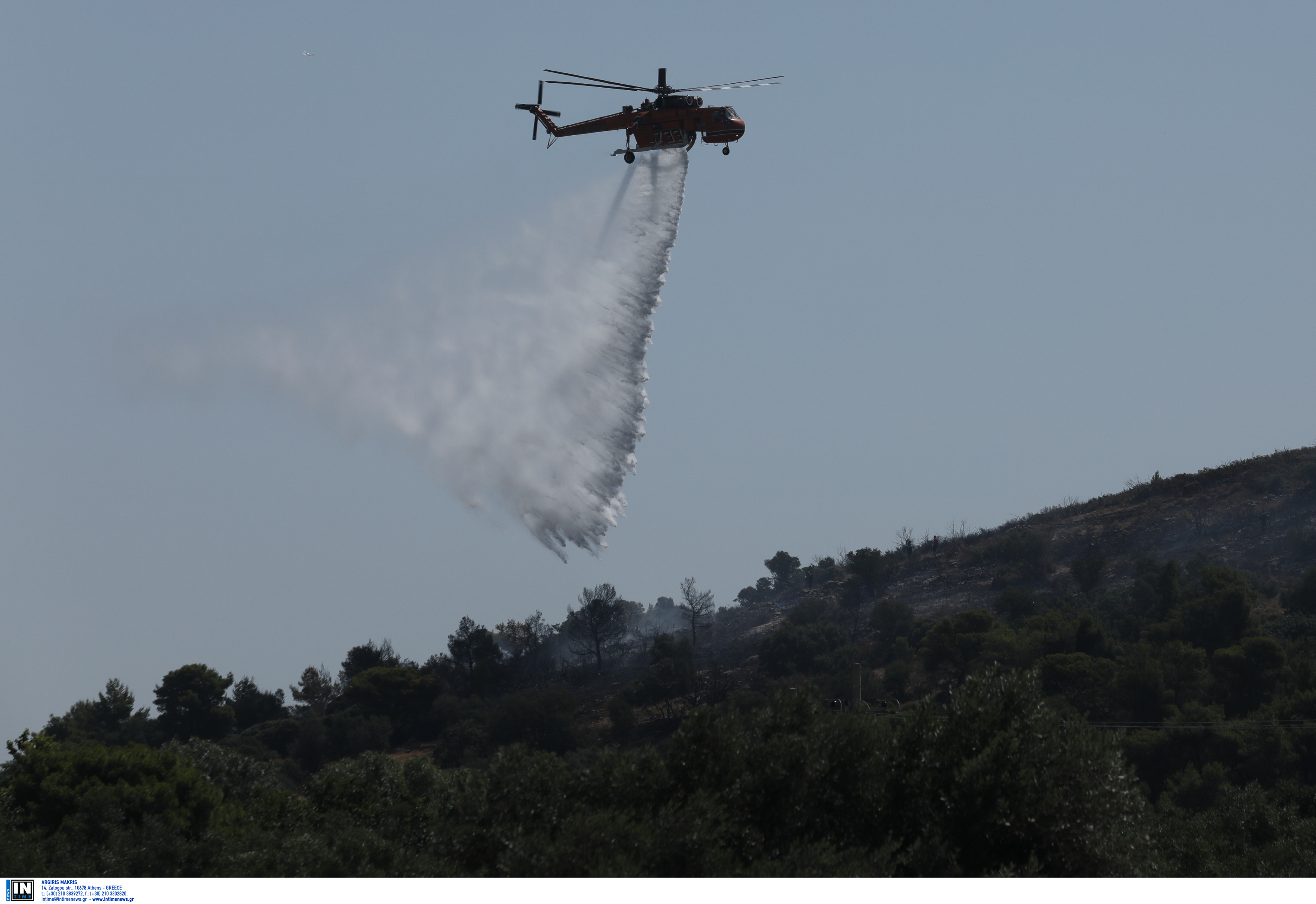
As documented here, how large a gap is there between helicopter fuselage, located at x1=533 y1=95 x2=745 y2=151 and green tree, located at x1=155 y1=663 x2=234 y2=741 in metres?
90.7

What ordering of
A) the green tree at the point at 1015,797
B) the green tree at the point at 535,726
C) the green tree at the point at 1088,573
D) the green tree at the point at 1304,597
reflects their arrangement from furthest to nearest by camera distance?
the green tree at the point at 1088,573
the green tree at the point at 535,726
the green tree at the point at 1304,597
the green tree at the point at 1015,797

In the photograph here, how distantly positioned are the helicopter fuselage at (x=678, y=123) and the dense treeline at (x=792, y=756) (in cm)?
2334

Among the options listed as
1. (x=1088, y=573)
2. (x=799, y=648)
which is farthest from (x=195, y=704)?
(x=1088, y=573)

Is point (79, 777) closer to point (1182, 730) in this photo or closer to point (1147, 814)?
point (1147, 814)

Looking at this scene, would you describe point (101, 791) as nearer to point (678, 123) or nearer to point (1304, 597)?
point (678, 123)

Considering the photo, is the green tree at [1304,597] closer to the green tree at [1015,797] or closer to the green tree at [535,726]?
the green tree at [535,726]

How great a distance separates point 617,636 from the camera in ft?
454

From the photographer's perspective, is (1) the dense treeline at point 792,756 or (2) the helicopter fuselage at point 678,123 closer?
(1) the dense treeline at point 792,756

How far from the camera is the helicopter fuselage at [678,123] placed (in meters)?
48.8

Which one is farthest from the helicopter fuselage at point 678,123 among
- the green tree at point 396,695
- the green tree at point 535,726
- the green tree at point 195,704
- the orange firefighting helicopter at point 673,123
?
the green tree at point 195,704

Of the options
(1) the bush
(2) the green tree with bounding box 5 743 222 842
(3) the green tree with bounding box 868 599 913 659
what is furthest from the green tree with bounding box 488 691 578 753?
(2) the green tree with bounding box 5 743 222 842

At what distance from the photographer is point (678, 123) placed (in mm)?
49219

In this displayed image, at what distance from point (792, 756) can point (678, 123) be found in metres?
29.0

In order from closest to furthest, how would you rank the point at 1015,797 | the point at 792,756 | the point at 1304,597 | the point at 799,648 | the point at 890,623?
1. the point at 1015,797
2. the point at 792,756
3. the point at 1304,597
4. the point at 799,648
5. the point at 890,623
